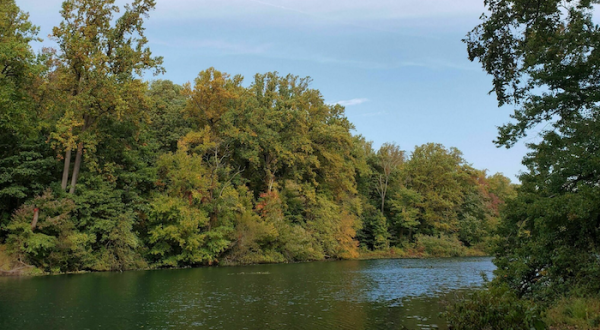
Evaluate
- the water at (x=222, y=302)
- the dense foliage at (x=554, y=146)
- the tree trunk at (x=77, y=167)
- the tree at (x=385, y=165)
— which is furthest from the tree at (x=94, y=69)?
the tree at (x=385, y=165)

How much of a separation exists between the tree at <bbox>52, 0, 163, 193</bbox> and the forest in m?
0.10

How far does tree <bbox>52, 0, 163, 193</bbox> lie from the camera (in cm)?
3080

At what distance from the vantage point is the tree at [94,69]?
30797mm

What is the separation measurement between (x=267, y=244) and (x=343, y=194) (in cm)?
1548

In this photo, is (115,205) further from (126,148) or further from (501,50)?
(501,50)

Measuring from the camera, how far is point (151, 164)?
1508 inches

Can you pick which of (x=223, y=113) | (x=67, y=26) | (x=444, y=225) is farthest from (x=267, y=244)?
(x=444, y=225)

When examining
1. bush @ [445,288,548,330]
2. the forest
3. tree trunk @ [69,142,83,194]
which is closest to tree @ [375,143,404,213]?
the forest

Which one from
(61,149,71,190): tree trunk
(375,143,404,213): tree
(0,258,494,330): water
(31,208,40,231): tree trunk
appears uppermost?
(375,143,404,213): tree

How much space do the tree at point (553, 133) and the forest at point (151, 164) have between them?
11.5ft

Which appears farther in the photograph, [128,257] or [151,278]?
[128,257]

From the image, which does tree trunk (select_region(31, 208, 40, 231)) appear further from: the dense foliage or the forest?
the dense foliage

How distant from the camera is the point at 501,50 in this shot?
1361 centimetres

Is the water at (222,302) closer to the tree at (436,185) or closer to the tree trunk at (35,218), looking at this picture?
the tree trunk at (35,218)
